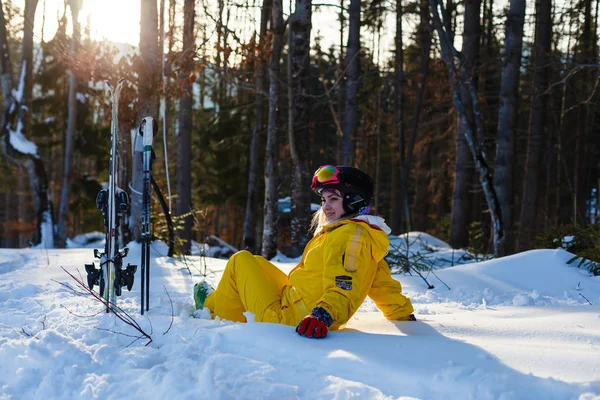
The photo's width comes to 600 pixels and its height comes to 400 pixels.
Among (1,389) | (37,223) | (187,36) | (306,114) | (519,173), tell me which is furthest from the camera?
(519,173)

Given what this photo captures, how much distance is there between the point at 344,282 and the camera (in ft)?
10.6

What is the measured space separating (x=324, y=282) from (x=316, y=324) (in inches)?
13.1

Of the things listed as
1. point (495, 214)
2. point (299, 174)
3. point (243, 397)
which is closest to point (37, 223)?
point (299, 174)

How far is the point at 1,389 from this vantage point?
2557 mm

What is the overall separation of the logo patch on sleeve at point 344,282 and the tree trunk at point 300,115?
21.3 ft

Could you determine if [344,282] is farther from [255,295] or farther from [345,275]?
[255,295]

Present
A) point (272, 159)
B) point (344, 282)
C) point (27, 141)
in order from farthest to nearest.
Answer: point (27, 141), point (272, 159), point (344, 282)

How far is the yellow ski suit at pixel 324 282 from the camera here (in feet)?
10.6

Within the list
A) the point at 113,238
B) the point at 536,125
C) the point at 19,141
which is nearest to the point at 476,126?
the point at 536,125

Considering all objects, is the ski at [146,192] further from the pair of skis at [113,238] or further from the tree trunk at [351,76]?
the tree trunk at [351,76]

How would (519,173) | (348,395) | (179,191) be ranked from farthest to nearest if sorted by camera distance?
(519,173) → (179,191) → (348,395)

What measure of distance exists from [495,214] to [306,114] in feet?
11.9

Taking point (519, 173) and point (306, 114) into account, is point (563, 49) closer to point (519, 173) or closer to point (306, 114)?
point (519, 173)

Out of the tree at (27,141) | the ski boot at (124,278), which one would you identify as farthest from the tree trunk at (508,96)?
the tree at (27,141)
